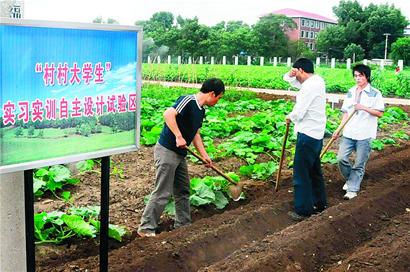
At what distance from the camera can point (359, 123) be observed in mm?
7508

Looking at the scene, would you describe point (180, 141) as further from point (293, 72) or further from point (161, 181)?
point (293, 72)

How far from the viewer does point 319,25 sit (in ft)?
280

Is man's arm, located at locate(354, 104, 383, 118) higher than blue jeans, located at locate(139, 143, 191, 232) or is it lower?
higher

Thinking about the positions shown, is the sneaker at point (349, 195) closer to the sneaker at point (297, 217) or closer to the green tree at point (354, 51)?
the sneaker at point (297, 217)

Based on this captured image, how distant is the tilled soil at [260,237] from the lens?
503 cm

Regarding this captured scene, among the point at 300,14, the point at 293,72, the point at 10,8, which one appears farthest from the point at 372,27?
the point at 10,8

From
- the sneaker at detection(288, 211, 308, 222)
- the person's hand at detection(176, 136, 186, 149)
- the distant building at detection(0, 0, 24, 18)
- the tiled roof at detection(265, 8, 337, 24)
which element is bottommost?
the sneaker at detection(288, 211, 308, 222)

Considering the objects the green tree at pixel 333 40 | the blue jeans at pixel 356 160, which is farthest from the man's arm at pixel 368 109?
the green tree at pixel 333 40

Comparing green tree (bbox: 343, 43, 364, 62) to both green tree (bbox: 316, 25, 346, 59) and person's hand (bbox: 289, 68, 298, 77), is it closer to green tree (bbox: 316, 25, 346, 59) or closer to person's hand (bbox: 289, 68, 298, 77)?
green tree (bbox: 316, 25, 346, 59)

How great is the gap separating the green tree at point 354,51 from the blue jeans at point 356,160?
40.3m

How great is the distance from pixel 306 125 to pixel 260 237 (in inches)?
53.1

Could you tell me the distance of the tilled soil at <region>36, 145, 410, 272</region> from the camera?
16.5 ft

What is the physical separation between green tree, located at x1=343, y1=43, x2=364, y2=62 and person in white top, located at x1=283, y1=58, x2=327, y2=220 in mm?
41533

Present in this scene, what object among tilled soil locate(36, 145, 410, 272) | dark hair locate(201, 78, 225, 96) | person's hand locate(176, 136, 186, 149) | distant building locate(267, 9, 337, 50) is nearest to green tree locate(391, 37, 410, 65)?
distant building locate(267, 9, 337, 50)
